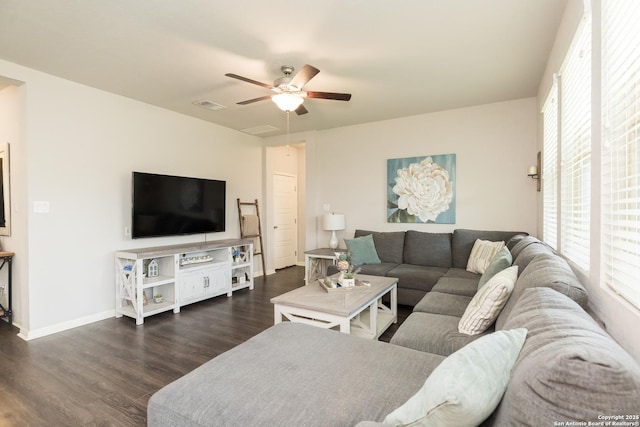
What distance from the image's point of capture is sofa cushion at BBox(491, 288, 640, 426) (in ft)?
2.06

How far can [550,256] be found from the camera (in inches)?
74.0

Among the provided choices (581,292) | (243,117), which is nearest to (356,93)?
(243,117)

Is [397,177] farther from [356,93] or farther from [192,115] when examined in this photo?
[192,115]

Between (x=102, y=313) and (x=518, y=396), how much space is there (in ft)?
13.6

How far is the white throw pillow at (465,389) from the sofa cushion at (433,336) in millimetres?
929

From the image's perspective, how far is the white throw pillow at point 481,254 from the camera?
3479mm

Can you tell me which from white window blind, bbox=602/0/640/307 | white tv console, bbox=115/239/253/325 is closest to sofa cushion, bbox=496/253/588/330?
white window blind, bbox=602/0/640/307

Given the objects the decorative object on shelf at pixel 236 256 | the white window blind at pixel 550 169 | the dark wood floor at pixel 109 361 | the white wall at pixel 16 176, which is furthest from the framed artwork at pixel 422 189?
the white wall at pixel 16 176

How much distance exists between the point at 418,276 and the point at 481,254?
0.77m

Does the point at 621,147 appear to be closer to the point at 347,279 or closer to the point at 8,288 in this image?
the point at 347,279

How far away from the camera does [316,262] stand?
5020mm

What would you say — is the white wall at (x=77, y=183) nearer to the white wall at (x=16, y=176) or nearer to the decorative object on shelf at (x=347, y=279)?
the white wall at (x=16, y=176)

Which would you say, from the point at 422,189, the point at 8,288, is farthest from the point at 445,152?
the point at 8,288

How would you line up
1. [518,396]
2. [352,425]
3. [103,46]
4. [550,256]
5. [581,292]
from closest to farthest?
1. [518,396]
2. [352,425]
3. [581,292]
4. [550,256]
5. [103,46]
